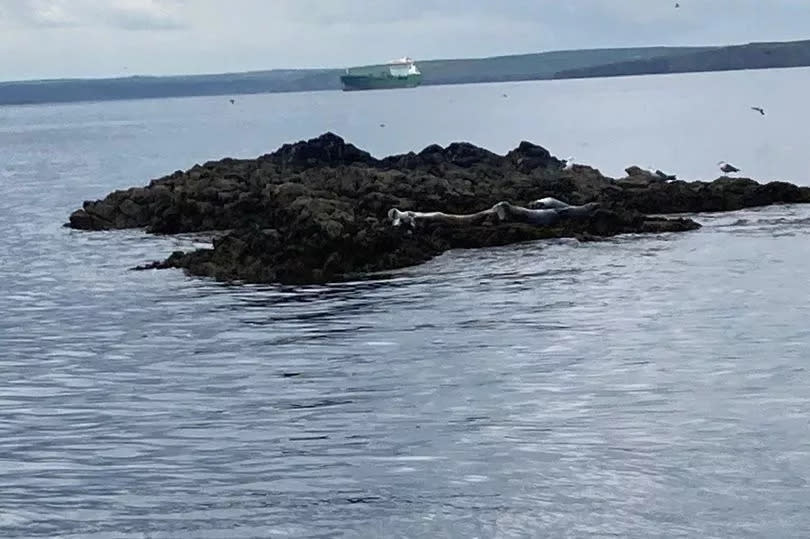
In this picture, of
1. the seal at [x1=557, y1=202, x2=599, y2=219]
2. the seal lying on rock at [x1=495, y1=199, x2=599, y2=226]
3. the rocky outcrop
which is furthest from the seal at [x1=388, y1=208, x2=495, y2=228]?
the seal at [x1=557, y1=202, x2=599, y2=219]

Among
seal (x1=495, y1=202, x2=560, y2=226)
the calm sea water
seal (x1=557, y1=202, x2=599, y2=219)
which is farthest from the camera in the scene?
seal (x1=557, y1=202, x2=599, y2=219)

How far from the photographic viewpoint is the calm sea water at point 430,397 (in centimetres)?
1022

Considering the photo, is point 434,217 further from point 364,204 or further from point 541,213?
point 364,204

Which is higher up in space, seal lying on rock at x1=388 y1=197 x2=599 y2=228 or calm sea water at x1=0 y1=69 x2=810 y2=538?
seal lying on rock at x1=388 y1=197 x2=599 y2=228

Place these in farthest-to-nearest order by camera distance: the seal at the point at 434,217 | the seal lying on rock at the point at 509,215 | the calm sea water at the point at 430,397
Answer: the seal lying on rock at the point at 509,215 < the seal at the point at 434,217 < the calm sea water at the point at 430,397

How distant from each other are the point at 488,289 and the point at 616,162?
35799 mm

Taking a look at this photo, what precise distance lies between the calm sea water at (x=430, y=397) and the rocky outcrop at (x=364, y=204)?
890 millimetres

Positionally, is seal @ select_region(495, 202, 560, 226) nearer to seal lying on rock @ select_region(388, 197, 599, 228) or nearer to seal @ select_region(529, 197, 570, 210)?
seal lying on rock @ select_region(388, 197, 599, 228)

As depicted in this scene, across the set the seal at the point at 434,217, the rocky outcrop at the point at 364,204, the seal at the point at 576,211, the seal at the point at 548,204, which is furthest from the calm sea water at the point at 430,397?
the seal at the point at 548,204

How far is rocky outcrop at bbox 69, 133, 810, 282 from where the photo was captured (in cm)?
2252

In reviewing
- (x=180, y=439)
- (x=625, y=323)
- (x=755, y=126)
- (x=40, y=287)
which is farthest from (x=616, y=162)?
(x=180, y=439)

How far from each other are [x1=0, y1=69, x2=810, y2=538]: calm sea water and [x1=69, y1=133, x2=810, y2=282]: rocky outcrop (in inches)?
35.0

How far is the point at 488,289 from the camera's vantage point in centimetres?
2005

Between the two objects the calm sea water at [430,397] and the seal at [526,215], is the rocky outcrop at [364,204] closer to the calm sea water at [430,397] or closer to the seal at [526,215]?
the seal at [526,215]
